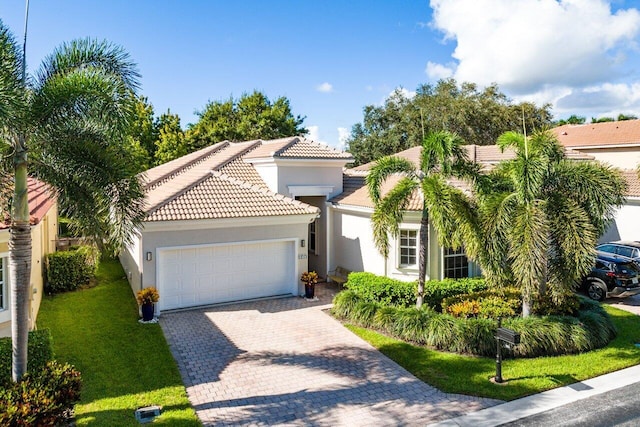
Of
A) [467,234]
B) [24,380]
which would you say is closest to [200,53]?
[467,234]

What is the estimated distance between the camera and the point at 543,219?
12.1 metres

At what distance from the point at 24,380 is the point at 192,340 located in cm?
520

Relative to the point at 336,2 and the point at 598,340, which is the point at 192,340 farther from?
the point at 336,2

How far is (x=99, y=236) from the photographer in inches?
361

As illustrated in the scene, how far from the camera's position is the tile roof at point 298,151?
791 inches

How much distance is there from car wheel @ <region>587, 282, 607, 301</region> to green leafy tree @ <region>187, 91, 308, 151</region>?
103 feet

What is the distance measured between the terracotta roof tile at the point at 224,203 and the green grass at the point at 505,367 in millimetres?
6294

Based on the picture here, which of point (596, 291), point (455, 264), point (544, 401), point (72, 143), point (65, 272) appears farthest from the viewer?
point (65, 272)

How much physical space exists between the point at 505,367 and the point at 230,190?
38.7 feet

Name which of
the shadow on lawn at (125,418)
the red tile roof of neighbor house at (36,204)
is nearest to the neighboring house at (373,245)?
the shadow on lawn at (125,418)

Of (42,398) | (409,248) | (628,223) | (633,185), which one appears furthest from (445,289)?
(633,185)

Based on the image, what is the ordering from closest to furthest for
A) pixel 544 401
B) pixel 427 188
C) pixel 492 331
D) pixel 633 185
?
1. pixel 544 401
2. pixel 492 331
3. pixel 427 188
4. pixel 633 185

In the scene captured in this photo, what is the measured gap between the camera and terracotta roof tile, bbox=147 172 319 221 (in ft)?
52.1

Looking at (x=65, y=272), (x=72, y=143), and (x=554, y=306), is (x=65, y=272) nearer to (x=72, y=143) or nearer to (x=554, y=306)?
(x=72, y=143)
